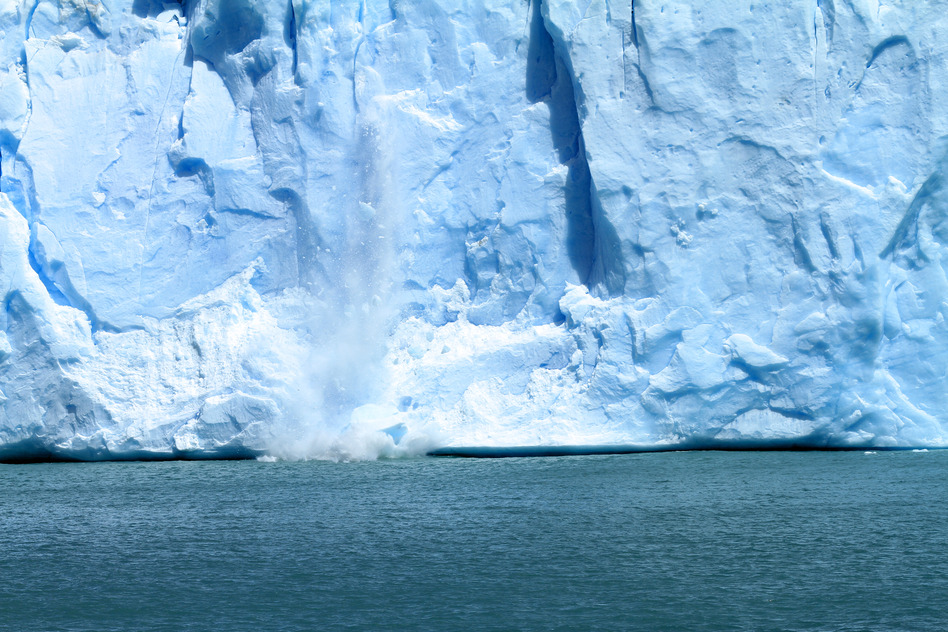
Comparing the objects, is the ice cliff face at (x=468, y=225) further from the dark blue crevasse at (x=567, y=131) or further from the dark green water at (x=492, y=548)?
the dark green water at (x=492, y=548)

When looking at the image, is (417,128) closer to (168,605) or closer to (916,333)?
(916,333)

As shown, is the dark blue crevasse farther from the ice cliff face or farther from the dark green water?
the dark green water

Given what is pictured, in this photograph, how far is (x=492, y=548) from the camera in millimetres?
5703

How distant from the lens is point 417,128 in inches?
409

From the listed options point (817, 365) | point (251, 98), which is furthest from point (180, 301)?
point (817, 365)

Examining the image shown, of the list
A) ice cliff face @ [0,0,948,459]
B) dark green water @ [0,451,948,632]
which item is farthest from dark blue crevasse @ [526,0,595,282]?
dark green water @ [0,451,948,632]

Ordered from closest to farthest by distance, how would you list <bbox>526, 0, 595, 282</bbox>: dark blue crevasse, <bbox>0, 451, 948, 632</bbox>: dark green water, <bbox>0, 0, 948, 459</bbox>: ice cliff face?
<bbox>0, 451, 948, 632</bbox>: dark green water, <bbox>0, 0, 948, 459</bbox>: ice cliff face, <bbox>526, 0, 595, 282</bbox>: dark blue crevasse

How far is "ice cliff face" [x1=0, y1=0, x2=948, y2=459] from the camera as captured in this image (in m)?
9.28

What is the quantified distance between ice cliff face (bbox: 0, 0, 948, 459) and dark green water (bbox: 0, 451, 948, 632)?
0.95 m

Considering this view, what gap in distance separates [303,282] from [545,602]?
632cm

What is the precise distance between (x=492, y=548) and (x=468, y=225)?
200 inches

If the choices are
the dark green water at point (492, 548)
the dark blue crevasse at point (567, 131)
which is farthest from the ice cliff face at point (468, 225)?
the dark green water at point (492, 548)

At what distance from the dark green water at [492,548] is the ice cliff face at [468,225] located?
3.13 feet

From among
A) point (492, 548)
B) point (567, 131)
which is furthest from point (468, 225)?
point (492, 548)
